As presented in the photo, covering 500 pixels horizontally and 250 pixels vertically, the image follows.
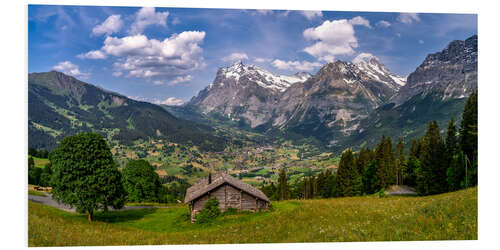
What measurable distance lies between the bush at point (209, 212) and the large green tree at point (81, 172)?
714 centimetres

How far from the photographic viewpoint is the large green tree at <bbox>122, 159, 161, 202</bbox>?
1834 inches

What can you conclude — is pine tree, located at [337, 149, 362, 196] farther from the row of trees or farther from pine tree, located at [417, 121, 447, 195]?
the row of trees

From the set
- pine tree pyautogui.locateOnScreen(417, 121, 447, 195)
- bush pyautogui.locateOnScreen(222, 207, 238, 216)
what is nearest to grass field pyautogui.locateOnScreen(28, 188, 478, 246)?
bush pyautogui.locateOnScreen(222, 207, 238, 216)

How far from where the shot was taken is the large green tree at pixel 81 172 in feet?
66.8

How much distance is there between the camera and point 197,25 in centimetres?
2005

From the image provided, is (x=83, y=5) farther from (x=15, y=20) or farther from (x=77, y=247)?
(x=77, y=247)

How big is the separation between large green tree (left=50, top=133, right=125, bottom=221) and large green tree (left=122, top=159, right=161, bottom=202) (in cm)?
2604

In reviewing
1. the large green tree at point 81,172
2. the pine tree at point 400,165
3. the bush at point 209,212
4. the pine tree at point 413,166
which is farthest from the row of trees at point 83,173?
the pine tree at point 413,166

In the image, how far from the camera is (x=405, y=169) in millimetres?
54406

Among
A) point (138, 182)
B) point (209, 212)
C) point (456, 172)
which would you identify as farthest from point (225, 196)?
point (138, 182)

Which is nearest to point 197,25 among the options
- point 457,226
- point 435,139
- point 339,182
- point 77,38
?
point 77,38

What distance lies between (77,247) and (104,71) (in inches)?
648

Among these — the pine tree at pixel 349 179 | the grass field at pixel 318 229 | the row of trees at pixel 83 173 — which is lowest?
the pine tree at pixel 349 179

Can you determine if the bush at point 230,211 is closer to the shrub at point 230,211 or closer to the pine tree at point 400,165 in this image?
the shrub at point 230,211
